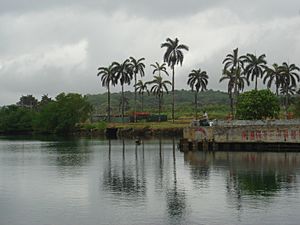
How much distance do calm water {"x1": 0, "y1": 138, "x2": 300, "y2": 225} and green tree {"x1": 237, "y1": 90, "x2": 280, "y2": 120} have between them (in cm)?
2473

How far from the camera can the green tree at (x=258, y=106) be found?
9756 centimetres

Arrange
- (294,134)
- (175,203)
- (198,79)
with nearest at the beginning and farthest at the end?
1. (175,203)
2. (294,134)
3. (198,79)

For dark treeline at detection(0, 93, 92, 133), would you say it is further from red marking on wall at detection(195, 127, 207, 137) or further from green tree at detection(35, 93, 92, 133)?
red marking on wall at detection(195, 127, 207, 137)

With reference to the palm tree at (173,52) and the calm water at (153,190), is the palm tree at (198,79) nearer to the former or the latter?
the palm tree at (173,52)

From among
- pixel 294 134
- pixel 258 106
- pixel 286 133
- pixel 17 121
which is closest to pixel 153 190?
pixel 294 134

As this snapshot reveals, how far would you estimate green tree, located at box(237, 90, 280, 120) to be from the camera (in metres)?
97.6

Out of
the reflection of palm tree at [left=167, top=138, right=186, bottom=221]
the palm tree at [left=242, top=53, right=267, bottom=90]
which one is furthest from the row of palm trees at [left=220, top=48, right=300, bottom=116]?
the reflection of palm tree at [left=167, top=138, right=186, bottom=221]

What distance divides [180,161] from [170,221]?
Result: 121ft

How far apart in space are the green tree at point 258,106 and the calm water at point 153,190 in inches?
974

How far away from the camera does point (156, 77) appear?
154750mm

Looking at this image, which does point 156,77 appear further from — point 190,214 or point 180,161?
point 190,214

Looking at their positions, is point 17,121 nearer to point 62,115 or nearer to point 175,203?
point 62,115

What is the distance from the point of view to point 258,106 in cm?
9781

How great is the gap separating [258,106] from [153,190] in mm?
57629
